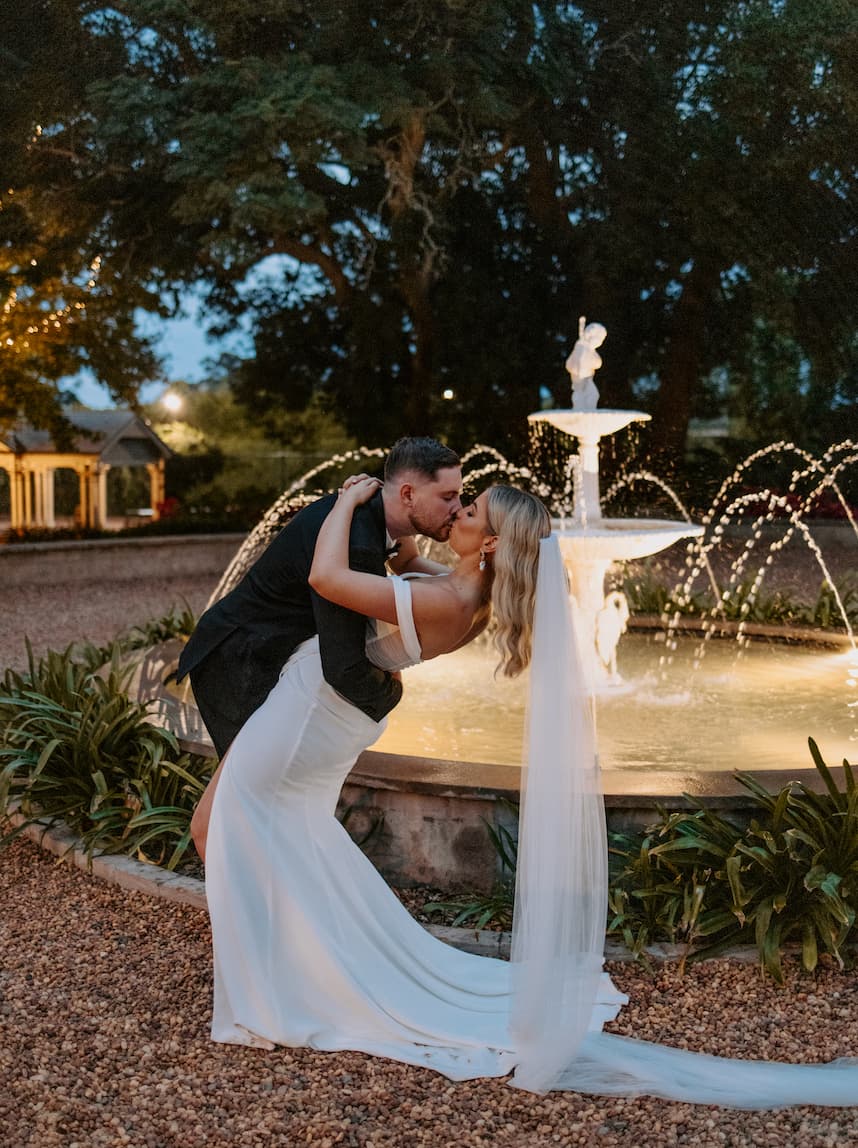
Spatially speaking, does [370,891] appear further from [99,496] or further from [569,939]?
[99,496]

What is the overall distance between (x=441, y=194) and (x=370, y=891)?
16086 millimetres

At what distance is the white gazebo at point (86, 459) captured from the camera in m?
20.4

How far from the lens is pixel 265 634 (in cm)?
367

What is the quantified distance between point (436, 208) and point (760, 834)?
51.5ft

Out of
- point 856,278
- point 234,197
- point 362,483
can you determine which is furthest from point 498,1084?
point 856,278

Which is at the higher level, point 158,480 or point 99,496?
point 158,480

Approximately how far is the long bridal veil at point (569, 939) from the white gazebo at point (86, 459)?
55.5 ft

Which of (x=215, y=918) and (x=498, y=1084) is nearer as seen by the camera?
(x=498, y=1084)

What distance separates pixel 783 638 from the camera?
9.57m

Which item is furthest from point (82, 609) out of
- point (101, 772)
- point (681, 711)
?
point (101, 772)

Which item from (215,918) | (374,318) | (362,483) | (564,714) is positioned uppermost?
(374,318)

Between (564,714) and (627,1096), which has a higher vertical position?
(564,714)

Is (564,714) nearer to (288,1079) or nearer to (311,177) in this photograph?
(288,1079)

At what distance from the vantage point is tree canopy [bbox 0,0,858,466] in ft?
52.7
